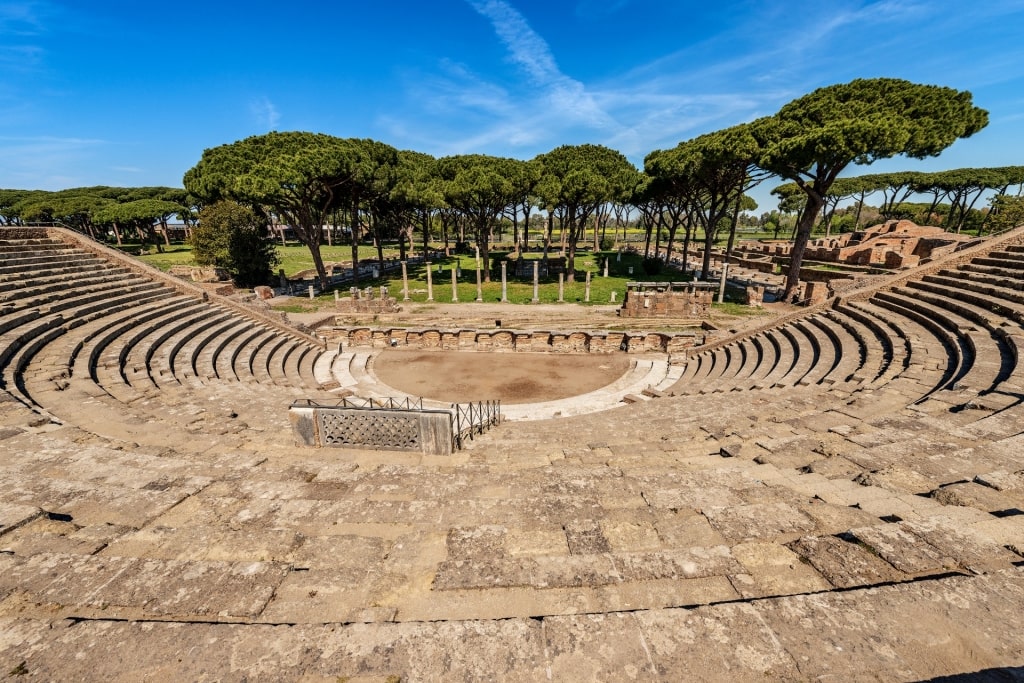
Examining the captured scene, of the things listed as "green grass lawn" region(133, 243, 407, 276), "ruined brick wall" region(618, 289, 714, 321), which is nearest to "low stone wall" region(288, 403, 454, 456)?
"ruined brick wall" region(618, 289, 714, 321)

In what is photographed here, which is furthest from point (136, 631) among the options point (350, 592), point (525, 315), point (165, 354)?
point (525, 315)

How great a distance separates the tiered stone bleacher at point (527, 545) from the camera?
2721 millimetres

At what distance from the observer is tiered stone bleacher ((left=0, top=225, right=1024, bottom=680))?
2721 mm

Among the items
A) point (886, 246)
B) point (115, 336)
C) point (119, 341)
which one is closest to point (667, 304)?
point (119, 341)

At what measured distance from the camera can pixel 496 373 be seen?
18781mm

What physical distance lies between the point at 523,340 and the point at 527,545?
1776cm

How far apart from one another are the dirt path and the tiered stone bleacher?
697cm

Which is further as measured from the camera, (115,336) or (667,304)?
(667,304)

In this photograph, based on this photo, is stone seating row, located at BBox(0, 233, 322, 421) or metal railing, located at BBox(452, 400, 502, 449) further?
stone seating row, located at BBox(0, 233, 322, 421)

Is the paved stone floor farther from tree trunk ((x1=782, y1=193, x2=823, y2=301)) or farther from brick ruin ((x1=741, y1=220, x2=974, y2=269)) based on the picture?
brick ruin ((x1=741, y1=220, x2=974, y2=269))

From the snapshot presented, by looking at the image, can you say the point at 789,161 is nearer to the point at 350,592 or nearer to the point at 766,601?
the point at 766,601

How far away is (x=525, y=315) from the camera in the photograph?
87.2 feet

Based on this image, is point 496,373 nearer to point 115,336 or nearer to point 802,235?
point 115,336

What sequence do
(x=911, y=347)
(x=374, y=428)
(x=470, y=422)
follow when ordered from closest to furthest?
(x=374, y=428) < (x=470, y=422) < (x=911, y=347)
